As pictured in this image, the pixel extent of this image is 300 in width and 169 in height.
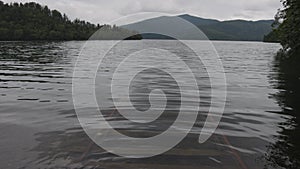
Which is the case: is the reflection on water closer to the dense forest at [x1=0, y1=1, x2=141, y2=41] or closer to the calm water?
the calm water

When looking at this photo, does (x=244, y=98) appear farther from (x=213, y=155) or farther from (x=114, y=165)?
(x=114, y=165)

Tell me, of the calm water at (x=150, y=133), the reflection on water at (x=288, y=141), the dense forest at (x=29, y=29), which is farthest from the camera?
the dense forest at (x=29, y=29)

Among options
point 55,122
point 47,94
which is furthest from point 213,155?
→ point 47,94

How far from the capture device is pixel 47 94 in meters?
17.2

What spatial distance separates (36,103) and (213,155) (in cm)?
999

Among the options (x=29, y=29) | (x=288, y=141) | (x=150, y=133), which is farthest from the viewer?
(x=29, y=29)

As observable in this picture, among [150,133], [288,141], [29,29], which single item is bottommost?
[150,133]

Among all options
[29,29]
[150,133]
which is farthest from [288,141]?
[29,29]

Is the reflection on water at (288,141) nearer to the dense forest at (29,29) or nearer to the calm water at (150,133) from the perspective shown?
the calm water at (150,133)

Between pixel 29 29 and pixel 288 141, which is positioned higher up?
pixel 29 29

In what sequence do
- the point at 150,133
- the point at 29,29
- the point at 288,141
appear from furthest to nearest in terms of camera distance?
1. the point at 29,29
2. the point at 150,133
3. the point at 288,141

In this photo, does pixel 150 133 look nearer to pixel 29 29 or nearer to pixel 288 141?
pixel 288 141

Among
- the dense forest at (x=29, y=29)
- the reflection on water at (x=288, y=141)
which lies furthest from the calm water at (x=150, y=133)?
the dense forest at (x=29, y=29)

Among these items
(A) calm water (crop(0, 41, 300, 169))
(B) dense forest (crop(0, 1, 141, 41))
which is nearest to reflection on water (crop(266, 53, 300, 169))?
(A) calm water (crop(0, 41, 300, 169))
